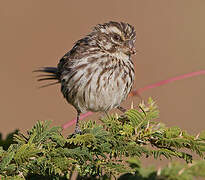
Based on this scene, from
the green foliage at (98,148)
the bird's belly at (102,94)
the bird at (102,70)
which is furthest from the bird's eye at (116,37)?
the green foliage at (98,148)

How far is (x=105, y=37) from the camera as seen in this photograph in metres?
4.17

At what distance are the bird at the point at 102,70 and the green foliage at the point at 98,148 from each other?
5.46 feet

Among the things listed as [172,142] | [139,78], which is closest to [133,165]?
[172,142]

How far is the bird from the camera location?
394 centimetres

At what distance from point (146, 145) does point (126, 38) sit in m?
1.91

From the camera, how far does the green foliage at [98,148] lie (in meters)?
1.86

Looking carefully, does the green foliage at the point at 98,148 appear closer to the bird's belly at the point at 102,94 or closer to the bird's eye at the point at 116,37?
the bird's belly at the point at 102,94

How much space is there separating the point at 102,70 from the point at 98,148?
6.57ft

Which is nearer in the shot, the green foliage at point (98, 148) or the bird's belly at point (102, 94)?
the green foliage at point (98, 148)

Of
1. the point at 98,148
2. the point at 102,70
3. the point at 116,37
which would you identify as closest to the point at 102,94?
the point at 102,70

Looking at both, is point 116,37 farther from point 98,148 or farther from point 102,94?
point 98,148

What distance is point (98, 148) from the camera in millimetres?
2045

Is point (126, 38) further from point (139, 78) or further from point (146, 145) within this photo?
point (139, 78)

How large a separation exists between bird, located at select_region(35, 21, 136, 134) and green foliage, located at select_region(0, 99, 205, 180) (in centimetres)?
166
